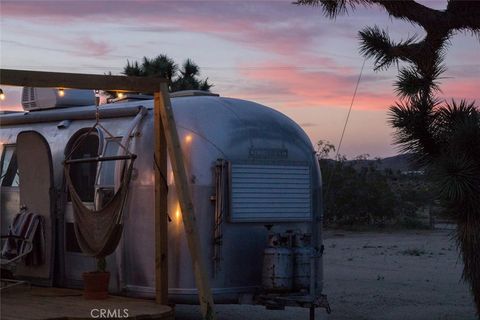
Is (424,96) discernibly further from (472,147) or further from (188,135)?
(188,135)

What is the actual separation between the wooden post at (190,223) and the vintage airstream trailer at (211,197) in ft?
1.60

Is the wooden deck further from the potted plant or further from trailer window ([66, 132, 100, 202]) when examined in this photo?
trailer window ([66, 132, 100, 202])

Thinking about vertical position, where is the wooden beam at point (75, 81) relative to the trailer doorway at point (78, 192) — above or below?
above

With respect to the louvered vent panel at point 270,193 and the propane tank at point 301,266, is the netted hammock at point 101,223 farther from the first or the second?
the propane tank at point 301,266

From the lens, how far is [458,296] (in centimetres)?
1495

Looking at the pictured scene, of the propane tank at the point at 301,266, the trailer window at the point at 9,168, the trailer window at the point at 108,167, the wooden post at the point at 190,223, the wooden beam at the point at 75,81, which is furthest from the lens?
the trailer window at the point at 9,168

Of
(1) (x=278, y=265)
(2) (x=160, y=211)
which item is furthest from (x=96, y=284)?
(1) (x=278, y=265)

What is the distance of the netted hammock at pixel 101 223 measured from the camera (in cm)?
993

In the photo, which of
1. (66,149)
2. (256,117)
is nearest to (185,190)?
(256,117)

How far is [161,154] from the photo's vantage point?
9.85 metres

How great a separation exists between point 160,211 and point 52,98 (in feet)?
11.8

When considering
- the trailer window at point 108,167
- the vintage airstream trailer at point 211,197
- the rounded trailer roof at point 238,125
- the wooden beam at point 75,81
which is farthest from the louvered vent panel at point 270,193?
the trailer window at point 108,167

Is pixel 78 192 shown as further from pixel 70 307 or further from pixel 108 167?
pixel 70 307

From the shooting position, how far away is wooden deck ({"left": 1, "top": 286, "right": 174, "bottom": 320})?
9.12 meters
